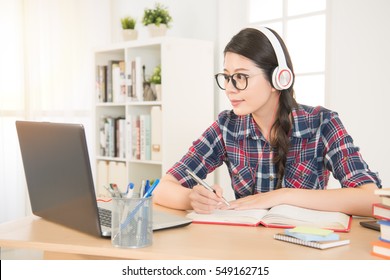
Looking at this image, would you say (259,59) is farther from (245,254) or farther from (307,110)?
(245,254)

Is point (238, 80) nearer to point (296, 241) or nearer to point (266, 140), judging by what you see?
point (266, 140)

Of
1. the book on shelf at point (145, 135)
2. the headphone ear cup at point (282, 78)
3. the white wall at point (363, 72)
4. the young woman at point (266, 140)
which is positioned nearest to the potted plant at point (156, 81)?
the book on shelf at point (145, 135)

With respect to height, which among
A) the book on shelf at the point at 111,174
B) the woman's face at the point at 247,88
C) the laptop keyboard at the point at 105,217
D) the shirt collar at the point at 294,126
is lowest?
the book on shelf at the point at 111,174

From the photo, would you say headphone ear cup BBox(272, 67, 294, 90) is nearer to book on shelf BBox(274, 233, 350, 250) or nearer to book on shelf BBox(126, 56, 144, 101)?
book on shelf BBox(274, 233, 350, 250)

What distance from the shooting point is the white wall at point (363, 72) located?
8.71 ft

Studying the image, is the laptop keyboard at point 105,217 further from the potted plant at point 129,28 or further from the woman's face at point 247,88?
the potted plant at point 129,28

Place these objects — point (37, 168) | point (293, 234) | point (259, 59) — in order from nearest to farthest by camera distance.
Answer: point (293, 234) < point (37, 168) < point (259, 59)

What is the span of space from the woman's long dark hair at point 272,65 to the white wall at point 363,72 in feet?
3.23

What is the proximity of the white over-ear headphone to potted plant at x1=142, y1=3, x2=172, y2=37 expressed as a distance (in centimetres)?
177

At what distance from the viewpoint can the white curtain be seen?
3670 millimetres

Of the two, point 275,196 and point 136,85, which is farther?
point 136,85

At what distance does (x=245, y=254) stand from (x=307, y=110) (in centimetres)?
95
